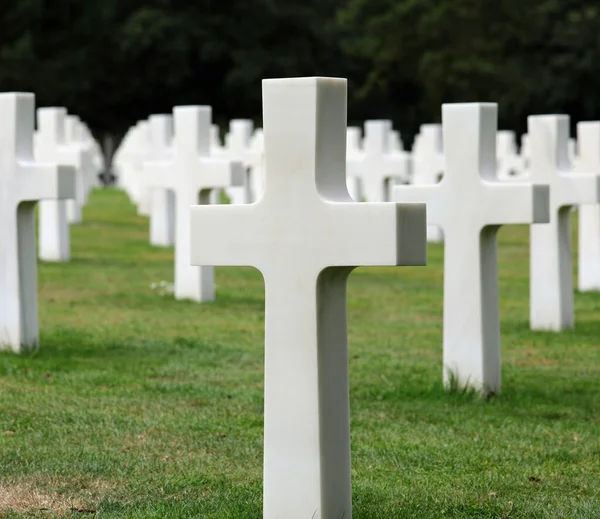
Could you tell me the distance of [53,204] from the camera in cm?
1611

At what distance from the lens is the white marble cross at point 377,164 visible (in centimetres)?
2017

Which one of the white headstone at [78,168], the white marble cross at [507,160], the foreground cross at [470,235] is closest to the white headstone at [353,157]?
the white marble cross at [507,160]

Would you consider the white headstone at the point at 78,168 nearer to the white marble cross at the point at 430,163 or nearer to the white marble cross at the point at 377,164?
the white marble cross at the point at 377,164

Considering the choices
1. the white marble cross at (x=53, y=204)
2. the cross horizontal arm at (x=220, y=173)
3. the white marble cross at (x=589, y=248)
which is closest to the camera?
the cross horizontal arm at (x=220, y=173)

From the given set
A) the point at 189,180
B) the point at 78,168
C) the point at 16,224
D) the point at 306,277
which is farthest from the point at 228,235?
the point at 78,168

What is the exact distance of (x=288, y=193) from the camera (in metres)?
5.17

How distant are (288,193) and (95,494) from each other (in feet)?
4.99

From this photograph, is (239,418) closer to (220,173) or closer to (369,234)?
(369,234)

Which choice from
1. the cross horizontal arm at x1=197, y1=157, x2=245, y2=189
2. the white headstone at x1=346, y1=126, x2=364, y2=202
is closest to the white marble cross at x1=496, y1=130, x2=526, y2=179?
the white headstone at x1=346, y1=126, x2=364, y2=202

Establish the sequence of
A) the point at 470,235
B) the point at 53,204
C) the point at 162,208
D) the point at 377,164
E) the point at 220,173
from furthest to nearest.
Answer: the point at 377,164, the point at 162,208, the point at 53,204, the point at 220,173, the point at 470,235

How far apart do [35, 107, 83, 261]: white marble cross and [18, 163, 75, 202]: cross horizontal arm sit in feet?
21.8

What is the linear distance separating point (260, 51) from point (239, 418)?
1705 inches

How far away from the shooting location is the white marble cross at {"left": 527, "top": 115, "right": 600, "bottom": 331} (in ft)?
36.3

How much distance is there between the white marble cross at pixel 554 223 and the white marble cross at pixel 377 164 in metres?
8.53
